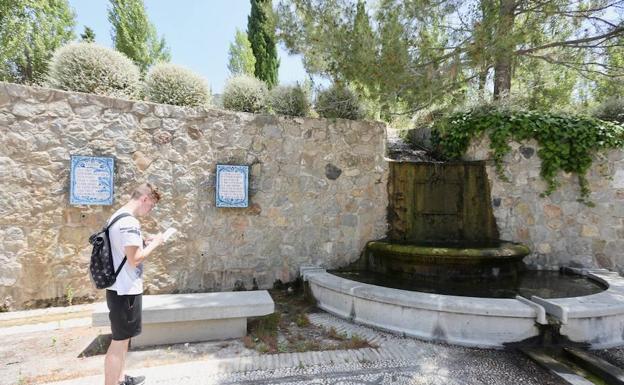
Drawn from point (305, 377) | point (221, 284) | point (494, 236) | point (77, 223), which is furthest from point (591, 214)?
point (77, 223)

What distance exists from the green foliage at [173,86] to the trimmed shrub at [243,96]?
0.34 metres

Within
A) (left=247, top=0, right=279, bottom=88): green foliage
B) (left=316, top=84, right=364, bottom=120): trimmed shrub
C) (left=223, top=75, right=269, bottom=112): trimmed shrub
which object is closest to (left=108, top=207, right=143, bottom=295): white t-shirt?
(left=223, top=75, right=269, bottom=112): trimmed shrub

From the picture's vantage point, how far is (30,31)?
347 inches

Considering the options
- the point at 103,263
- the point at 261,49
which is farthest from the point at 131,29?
the point at 103,263

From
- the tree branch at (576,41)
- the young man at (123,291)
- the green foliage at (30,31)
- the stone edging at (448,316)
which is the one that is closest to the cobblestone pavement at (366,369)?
the stone edging at (448,316)

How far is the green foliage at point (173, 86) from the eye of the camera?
3811mm

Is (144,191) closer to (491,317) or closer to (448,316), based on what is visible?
(448,316)

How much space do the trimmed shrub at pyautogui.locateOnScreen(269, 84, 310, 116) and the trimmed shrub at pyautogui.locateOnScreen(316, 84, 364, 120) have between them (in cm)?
24

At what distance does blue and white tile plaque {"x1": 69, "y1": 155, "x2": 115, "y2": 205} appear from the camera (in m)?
3.28

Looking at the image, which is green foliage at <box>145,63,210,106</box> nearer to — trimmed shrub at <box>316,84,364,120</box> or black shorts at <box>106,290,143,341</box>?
trimmed shrub at <box>316,84,364,120</box>

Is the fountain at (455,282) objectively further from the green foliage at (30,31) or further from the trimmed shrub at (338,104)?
the green foliage at (30,31)

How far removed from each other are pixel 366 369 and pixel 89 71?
412cm

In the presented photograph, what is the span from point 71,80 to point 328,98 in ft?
10.0

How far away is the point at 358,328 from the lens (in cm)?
303
